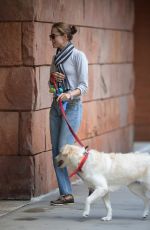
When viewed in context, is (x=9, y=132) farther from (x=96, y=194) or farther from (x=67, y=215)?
(x=96, y=194)

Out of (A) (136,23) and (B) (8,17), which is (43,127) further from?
(A) (136,23)

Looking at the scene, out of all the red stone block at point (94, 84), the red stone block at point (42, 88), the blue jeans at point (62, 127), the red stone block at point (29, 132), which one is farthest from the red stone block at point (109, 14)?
the blue jeans at point (62, 127)

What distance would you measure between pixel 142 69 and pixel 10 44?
Answer: 8794 mm

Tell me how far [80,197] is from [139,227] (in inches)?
90.1

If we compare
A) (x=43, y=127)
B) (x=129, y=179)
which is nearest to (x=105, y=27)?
(x=43, y=127)

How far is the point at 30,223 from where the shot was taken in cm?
914

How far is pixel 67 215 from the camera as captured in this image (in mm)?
9625

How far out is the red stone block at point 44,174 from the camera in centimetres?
1092

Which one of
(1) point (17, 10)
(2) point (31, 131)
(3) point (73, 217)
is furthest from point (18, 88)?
(3) point (73, 217)

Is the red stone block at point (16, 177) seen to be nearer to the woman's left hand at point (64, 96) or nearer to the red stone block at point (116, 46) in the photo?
the woman's left hand at point (64, 96)

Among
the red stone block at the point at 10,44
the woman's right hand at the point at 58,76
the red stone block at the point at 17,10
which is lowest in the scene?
the woman's right hand at the point at 58,76

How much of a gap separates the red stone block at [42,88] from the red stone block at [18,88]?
0.12 m

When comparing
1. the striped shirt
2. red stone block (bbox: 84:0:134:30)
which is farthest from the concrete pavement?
red stone block (bbox: 84:0:134:30)

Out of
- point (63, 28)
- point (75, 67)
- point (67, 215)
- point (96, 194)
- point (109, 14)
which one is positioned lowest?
point (67, 215)
